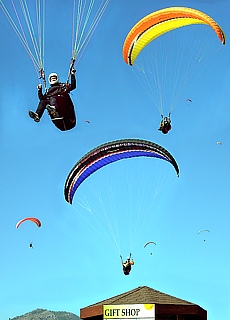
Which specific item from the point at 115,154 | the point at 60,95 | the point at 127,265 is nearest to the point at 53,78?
the point at 60,95

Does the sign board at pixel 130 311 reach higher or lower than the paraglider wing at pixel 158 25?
lower

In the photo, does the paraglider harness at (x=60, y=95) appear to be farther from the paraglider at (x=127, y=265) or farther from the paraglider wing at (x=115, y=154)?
the paraglider at (x=127, y=265)

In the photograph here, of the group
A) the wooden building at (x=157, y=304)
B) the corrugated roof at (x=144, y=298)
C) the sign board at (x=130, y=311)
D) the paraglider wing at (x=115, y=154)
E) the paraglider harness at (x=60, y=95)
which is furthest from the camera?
the paraglider wing at (x=115, y=154)

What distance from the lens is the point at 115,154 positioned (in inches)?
929

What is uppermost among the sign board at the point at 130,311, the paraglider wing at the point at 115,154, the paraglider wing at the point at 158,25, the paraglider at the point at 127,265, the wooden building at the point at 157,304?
the paraglider wing at the point at 158,25

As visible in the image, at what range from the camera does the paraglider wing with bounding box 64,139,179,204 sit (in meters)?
23.3

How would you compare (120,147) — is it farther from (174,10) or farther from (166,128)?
(174,10)

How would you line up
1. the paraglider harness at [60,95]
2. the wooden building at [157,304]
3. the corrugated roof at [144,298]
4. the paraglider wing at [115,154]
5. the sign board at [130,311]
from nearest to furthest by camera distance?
the paraglider harness at [60,95] < the sign board at [130,311] < the wooden building at [157,304] < the corrugated roof at [144,298] < the paraglider wing at [115,154]

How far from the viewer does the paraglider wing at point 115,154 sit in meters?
23.3

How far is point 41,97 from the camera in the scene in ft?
60.3

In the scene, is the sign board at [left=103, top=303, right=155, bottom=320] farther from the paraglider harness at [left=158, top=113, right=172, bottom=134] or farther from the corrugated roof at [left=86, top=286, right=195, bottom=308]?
the paraglider harness at [left=158, top=113, right=172, bottom=134]

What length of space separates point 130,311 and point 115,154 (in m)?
7.17

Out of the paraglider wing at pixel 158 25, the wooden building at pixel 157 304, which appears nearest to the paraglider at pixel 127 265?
the wooden building at pixel 157 304

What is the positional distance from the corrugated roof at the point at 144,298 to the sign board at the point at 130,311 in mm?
1544
